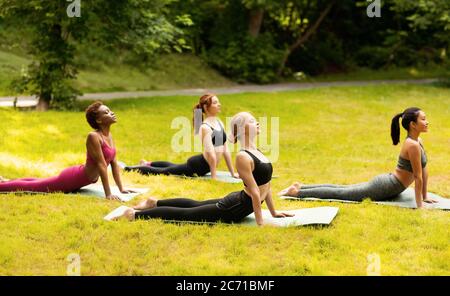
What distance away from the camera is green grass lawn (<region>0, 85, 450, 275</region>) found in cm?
696

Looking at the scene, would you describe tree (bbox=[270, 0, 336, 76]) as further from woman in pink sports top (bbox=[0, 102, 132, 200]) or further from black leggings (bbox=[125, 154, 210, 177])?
woman in pink sports top (bbox=[0, 102, 132, 200])

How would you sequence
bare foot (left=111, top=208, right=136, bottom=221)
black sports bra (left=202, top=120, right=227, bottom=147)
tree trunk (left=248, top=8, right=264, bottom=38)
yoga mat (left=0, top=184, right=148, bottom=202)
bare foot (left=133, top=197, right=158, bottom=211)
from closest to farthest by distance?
bare foot (left=111, top=208, right=136, bottom=221), bare foot (left=133, top=197, right=158, bottom=211), yoga mat (left=0, top=184, right=148, bottom=202), black sports bra (left=202, top=120, right=227, bottom=147), tree trunk (left=248, top=8, right=264, bottom=38)

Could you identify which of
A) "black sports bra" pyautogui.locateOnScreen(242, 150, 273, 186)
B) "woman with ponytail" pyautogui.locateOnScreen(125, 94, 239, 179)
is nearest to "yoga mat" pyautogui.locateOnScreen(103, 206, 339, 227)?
"black sports bra" pyautogui.locateOnScreen(242, 150, 273, 186)

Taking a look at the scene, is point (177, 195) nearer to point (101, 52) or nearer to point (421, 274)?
point (421, 274)

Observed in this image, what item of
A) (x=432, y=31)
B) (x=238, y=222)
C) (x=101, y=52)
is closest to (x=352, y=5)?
(x=432, y=31)

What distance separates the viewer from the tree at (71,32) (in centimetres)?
1795

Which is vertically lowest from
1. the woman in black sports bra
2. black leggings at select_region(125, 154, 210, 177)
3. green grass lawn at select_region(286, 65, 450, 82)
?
green grass lawn at select_region(286, 65, 450, 82)

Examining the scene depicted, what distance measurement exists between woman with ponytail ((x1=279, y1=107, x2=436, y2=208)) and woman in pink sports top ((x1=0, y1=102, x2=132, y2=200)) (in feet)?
8.36

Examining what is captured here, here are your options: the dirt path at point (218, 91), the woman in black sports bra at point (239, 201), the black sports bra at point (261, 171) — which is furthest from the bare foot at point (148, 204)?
the dirt path at point (218, 91)

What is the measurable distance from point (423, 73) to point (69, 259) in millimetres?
25439

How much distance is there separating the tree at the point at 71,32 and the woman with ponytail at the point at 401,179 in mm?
9486

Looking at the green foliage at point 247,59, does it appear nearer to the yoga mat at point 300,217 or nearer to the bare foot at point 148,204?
the yoga mat at point 300,217

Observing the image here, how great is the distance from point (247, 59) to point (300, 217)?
19.4m

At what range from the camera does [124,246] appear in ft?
24.7
